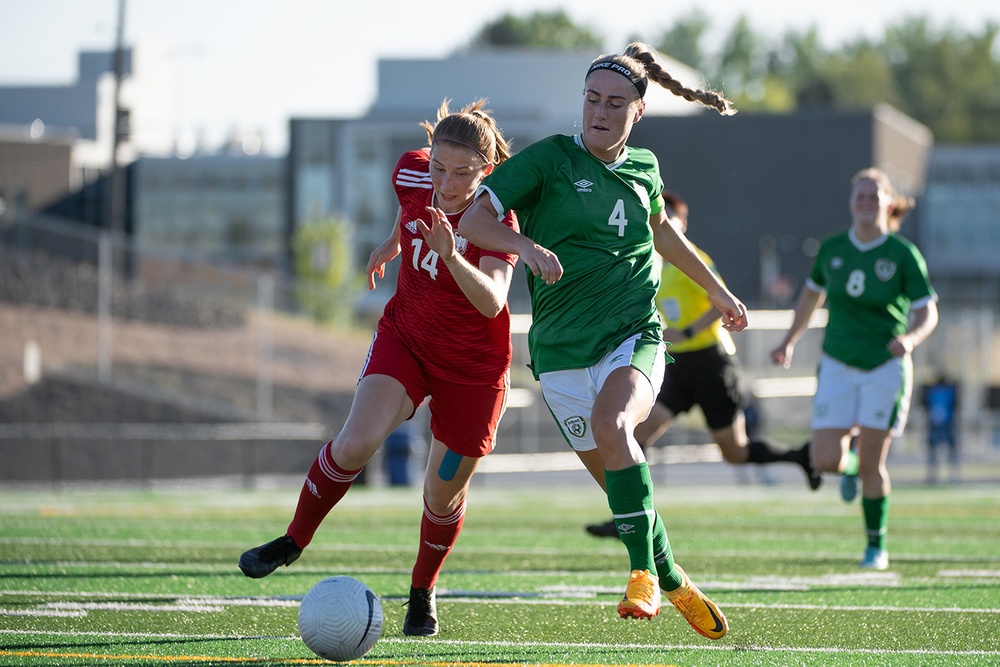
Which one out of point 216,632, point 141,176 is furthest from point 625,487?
point 141,176

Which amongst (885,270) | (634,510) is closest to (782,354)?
(885,270)

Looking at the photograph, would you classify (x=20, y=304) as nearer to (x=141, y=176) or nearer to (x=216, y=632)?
(x=216, y=632)

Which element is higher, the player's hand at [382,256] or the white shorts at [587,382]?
the player's hand at [382,256]

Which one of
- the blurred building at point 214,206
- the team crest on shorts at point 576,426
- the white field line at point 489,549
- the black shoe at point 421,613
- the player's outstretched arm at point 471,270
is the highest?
the player's outstretched arm at point 471,270

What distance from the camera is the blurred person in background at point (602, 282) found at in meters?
5.18

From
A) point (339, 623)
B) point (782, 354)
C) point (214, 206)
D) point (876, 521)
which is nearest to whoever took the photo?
point (339, 623)

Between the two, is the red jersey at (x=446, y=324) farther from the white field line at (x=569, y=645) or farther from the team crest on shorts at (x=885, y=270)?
the team crest on shorts at (x=885, y=270)

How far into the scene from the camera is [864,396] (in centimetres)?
868

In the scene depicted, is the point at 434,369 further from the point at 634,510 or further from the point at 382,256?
the point at 634,510

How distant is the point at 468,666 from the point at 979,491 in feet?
48.5

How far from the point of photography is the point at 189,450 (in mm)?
21453

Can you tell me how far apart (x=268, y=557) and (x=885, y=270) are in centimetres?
476

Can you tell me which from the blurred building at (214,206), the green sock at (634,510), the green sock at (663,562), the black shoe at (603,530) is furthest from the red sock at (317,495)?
the blurred building at (214,206)

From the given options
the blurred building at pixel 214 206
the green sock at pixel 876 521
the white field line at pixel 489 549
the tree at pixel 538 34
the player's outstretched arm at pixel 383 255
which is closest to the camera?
the player's outstretched arm at pixel 383 255
